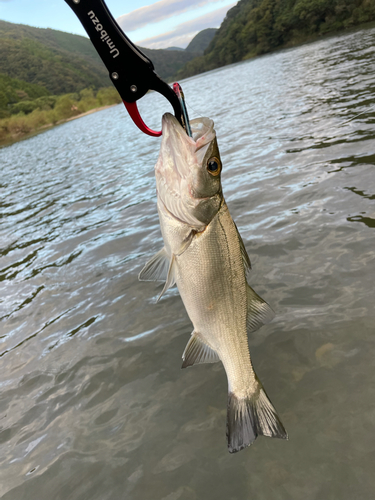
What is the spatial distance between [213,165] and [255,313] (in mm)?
1129

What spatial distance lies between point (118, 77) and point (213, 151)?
0.73 m

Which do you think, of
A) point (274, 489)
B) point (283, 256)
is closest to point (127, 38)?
point (274, 489)

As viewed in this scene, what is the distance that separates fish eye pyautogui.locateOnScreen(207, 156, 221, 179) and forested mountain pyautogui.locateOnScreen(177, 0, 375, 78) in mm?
82587

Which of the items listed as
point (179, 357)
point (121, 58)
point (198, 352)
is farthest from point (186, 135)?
point (179, 357)

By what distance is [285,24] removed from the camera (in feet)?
332

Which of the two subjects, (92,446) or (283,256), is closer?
(92,446)

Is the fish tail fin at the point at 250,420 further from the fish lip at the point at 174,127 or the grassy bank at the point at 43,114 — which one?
the grassy bank at the point at 43,114

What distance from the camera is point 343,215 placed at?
5.55 m

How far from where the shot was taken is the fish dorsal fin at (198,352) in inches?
103

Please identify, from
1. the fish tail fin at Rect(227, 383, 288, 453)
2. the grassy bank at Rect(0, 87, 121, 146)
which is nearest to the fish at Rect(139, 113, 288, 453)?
the fish tail fin at Rect(227, 383, 288, 453)

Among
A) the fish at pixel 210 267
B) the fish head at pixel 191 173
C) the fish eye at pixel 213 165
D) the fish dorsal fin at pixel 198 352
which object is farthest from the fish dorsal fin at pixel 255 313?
the fish eye at pixel 213 165

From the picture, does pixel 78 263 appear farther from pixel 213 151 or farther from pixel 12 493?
pixel 213 151

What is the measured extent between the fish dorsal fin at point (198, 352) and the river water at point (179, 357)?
84cm

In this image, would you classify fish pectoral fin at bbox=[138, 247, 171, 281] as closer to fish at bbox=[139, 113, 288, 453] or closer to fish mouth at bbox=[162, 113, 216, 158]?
fish at bbox=[139, 113, 288, 453]
